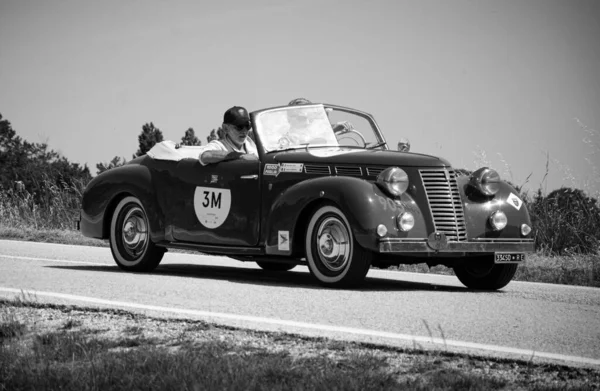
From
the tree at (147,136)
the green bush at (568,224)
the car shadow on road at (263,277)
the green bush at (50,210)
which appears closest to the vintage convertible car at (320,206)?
the car shadow on road at (263,277)

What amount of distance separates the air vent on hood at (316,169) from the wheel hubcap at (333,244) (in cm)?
55

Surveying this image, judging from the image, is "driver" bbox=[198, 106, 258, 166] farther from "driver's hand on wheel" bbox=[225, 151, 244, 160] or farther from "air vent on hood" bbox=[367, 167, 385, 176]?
"air vent on hood" bbox=[367, 167, 385, 176]

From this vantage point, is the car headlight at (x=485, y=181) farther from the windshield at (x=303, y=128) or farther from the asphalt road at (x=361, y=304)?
the windshield at (x=303, y=128)

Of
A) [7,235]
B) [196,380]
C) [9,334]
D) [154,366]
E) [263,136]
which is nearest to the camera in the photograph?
[196,380]

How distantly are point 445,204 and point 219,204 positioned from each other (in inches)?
89.5

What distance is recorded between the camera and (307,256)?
8.77m

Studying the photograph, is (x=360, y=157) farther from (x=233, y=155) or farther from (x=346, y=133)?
(x=233, y=155)

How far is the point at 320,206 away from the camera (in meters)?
8.73

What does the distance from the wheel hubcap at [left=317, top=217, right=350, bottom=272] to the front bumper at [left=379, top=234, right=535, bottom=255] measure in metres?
0.42

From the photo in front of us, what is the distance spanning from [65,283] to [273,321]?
9.81 feet

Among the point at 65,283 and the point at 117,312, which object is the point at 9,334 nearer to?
the point at 117,312

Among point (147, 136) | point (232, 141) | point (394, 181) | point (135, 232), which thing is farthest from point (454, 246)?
point (147, 136)

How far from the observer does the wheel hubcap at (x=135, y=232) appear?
34.3 ft

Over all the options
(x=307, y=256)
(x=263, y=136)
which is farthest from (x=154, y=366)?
(x=263, y=136)
